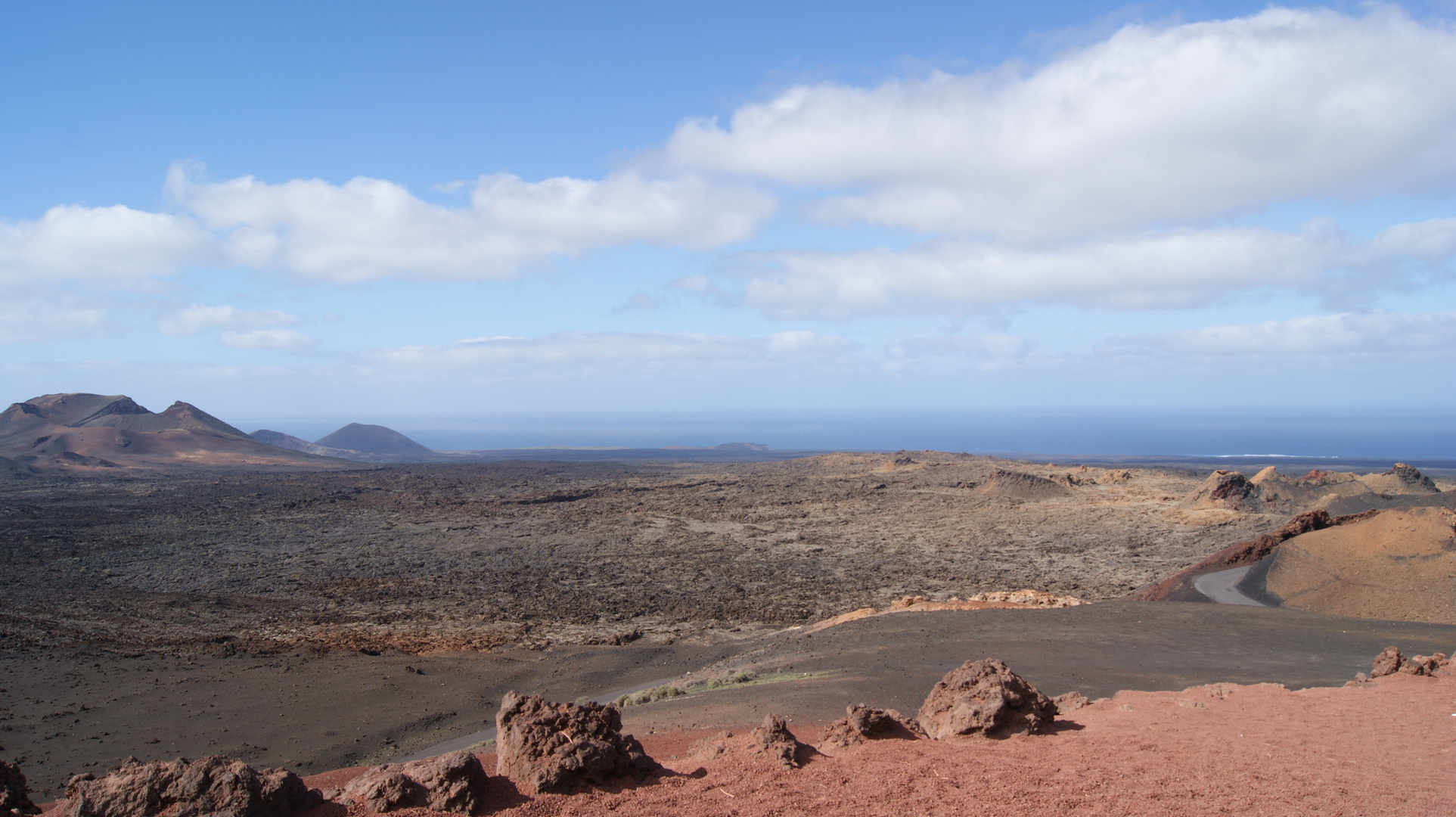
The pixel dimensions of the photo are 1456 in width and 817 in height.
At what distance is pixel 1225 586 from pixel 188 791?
19.7 meters

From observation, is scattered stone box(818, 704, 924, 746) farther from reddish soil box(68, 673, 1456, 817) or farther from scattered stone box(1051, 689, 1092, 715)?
scattered stone box(1051, 689, 1092, 715)

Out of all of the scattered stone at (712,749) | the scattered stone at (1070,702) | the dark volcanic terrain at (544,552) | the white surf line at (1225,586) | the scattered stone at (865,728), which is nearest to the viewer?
the scattered stone at (712,749)

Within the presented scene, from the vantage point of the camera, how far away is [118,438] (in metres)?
68.0

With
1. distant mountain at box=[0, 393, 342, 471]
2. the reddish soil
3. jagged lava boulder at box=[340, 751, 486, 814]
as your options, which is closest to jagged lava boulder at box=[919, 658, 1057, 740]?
the reddish soil

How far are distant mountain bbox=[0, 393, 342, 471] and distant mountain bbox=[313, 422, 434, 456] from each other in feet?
71.5

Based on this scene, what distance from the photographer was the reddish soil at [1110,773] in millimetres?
5250

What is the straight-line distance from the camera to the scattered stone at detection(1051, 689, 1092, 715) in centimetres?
810

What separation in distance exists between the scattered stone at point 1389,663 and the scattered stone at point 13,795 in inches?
516

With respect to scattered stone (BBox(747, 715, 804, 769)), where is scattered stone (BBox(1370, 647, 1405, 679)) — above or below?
below

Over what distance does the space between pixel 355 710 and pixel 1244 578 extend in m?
18.8

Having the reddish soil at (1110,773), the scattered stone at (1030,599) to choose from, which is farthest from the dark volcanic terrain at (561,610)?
the reddish soil at (1110,773)

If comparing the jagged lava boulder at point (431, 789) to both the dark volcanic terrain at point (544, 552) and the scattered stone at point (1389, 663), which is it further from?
the dark volcanic terrain at point (544, 552)

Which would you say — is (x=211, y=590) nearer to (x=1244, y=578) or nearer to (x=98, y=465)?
(x=1244, y=578)

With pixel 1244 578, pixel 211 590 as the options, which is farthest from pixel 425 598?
pixel 1244 578
